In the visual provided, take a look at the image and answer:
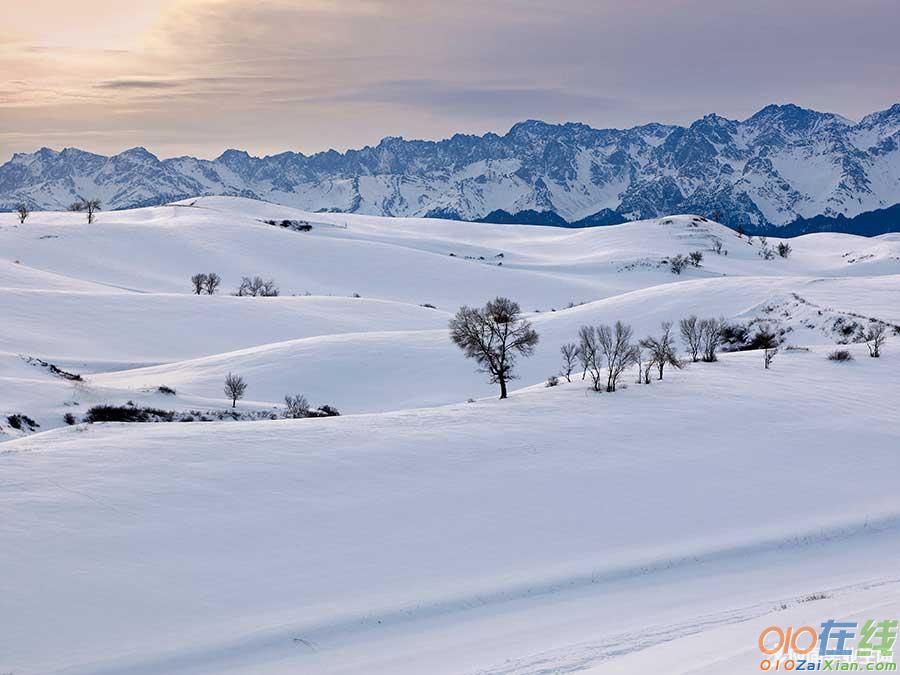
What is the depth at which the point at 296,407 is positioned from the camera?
48.2 m

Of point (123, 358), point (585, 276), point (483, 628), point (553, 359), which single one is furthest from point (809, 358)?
point (585, 276)

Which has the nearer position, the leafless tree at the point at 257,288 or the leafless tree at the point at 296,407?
the leafless tree at the point at 296,407

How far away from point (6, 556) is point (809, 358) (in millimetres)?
44364

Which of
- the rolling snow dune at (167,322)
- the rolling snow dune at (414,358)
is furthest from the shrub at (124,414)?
the rolling snow dune at (167,322)

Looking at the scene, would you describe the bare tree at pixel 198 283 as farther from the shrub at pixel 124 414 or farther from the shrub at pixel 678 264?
the shrub at pixel 678 264

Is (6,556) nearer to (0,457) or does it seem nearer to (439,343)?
(0,457)

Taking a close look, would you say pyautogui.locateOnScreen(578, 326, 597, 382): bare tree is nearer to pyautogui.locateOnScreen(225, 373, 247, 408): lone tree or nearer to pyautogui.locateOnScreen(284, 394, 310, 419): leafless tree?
pyautogui.locateOnScreen(284, 394, 310, 419): leafless tree

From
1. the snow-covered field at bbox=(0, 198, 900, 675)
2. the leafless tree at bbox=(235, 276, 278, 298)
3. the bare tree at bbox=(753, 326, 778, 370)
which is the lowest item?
the snow-covered field at bbox=(0, 198, 900, 675)

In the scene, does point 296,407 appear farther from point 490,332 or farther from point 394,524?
point 394,524

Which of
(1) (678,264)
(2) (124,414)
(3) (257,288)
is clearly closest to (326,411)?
(2) (124,414)

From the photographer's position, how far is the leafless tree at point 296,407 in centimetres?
4616

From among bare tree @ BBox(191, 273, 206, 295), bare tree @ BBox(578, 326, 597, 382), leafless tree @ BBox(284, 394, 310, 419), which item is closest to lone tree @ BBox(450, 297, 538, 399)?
bare tree @ BBox(578, 326, 597, 382)

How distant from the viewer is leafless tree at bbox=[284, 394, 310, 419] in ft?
151

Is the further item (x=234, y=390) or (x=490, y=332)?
(x=234, y=390)
